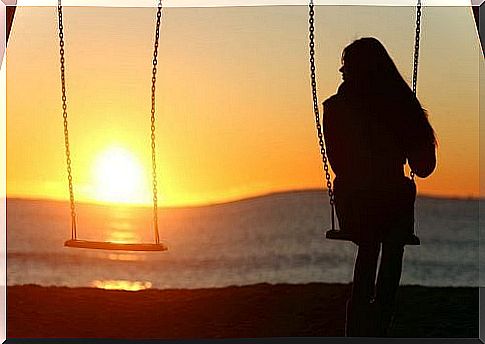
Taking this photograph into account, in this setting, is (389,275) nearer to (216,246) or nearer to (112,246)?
(216,246)

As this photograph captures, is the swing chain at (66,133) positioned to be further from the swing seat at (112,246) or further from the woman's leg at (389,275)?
the woman's leg at (389,275)

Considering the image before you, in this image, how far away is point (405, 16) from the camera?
13.0 feet

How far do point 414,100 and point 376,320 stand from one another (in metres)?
1.08

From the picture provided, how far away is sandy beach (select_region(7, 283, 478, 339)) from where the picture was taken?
3.95 m

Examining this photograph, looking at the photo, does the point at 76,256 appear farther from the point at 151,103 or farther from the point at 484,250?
the point at 484,250

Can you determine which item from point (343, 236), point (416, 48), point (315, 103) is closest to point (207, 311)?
point (343, 236)

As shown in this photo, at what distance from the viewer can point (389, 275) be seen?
3.93 metres

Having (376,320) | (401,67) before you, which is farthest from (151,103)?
(376,320)

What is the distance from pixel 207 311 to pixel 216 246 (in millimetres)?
322

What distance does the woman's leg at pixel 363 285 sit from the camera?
12.9 feet

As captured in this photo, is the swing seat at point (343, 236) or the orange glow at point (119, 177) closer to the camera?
the swing seat at point (343, 236)

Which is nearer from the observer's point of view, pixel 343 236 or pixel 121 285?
pixel 343 236

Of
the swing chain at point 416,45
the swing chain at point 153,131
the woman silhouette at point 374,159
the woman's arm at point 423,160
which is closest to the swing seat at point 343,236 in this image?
the woman silhouette at point 374,159

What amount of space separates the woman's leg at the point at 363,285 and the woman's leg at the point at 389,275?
33mm
